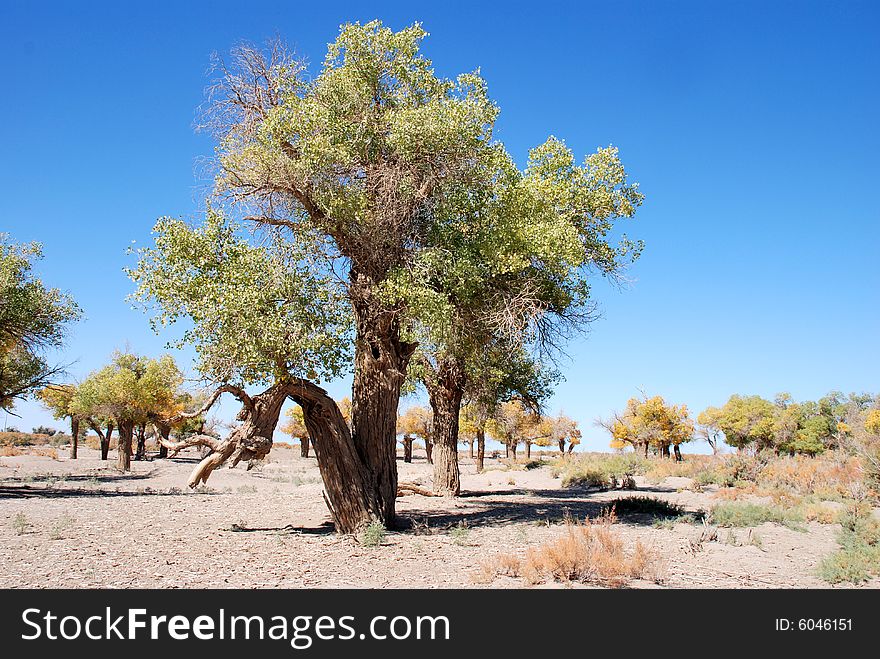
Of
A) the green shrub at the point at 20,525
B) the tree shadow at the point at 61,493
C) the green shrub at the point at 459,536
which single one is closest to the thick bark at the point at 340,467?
the green shrub at the point at 459,536

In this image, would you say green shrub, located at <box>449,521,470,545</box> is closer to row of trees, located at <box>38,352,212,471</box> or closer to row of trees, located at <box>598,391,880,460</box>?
row of trees, located at <box>38,352,212,471</box>

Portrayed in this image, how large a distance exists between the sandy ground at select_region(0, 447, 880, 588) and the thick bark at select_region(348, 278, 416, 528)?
4.26ft

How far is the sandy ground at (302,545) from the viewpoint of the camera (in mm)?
8805

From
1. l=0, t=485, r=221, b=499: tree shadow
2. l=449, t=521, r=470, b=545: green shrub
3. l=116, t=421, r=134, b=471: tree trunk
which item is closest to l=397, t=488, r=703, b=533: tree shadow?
l=449, t=521, r=470, b=545: green shrub

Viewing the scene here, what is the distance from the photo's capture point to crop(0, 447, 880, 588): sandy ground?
8805mm

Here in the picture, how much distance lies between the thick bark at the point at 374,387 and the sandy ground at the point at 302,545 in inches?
51.2

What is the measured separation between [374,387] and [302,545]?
3.41 metres

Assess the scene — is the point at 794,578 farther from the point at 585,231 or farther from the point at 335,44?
the point at 335,44

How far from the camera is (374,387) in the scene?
13312mm

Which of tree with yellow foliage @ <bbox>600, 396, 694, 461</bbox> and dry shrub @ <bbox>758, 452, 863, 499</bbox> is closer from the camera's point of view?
dry shrub @ <bbox>758, 452, 863, 499</bbox>

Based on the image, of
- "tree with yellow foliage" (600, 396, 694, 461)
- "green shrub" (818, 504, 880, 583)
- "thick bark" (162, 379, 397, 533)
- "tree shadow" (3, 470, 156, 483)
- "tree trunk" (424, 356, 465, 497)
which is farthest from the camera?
"tree with yellow foliage" (600, 396, 694, 461)

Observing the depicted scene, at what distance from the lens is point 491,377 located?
63.9 ft

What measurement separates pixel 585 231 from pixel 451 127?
553cm
